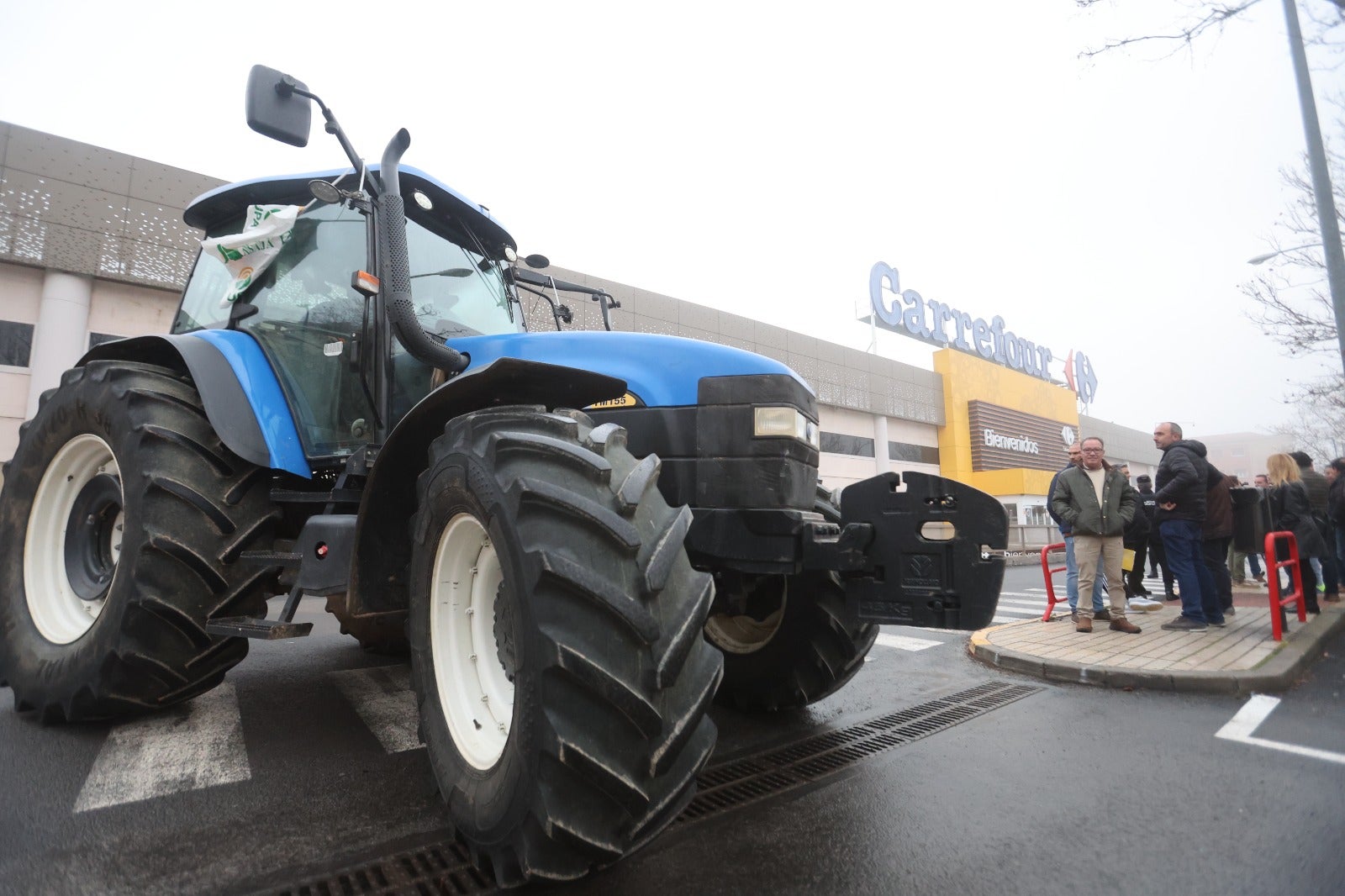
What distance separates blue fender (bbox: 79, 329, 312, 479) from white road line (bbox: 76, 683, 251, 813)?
125 centimetres

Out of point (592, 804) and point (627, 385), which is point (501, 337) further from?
point (592, 804)

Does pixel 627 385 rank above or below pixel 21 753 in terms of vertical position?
above

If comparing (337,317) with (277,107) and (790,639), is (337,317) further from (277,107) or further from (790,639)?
(790,639)

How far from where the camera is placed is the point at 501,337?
113 inches

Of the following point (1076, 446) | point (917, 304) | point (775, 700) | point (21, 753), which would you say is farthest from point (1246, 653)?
point (917, 304)

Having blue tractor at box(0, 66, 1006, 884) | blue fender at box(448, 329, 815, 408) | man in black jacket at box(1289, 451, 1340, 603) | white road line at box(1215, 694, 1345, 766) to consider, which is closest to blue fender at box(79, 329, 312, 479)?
blue tractor at box(0, 66, 1006, 884)

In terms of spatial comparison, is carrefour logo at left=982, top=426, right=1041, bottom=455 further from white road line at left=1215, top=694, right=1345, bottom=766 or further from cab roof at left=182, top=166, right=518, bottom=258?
cab roof at left=182, top=166, right=518, bottom=258

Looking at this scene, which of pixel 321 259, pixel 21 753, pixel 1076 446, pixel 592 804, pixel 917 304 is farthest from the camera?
pixel 917 304

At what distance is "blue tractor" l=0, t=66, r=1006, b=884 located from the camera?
5.49 ft

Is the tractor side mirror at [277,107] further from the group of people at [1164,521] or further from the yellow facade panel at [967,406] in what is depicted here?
the yellow facade panel at [967,406]

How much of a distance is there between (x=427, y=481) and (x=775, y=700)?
2.28m

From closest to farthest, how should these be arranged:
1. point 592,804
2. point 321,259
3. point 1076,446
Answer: point 592,804 → point 321,259 → point 1076,446

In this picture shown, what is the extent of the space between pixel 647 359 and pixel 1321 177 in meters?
8.33

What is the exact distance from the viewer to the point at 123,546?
290cm
